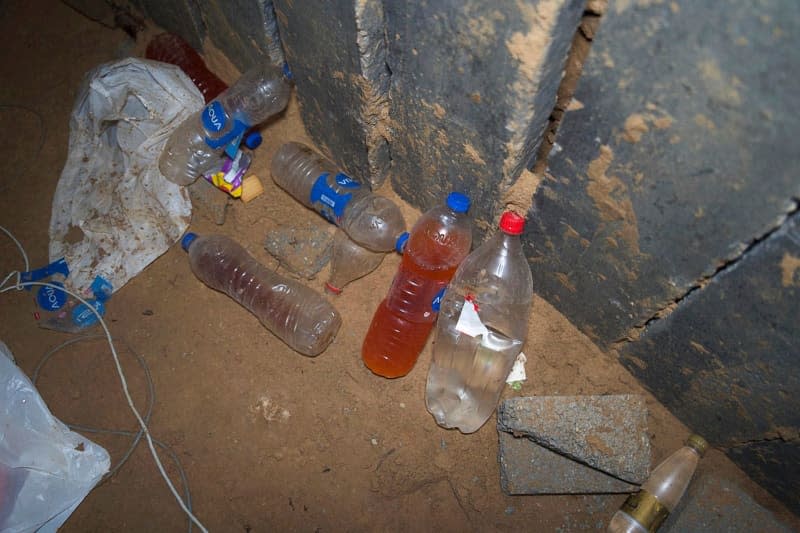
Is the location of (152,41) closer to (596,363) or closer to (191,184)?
(191,184)

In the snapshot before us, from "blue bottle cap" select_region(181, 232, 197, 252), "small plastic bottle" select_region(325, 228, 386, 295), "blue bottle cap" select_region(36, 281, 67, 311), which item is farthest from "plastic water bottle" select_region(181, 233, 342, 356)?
"blue bottle cap" select_region(36, 281, 67, 311)

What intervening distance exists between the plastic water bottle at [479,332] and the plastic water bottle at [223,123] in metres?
1.36

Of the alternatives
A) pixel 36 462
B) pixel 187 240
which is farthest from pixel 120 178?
pixel 36 462

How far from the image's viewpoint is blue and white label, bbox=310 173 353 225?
2531mm

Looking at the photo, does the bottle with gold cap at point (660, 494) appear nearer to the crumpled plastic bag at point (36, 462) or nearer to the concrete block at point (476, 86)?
the concrete block at point (476, 86)

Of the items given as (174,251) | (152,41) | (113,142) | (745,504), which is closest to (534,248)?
(745,504)

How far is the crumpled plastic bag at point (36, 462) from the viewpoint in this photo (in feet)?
6.81

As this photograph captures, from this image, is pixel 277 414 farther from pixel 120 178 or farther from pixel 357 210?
pixel 120 178

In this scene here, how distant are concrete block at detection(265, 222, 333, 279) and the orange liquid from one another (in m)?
0.40

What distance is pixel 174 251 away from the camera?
8.91 feet

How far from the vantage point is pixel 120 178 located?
9.21 feet

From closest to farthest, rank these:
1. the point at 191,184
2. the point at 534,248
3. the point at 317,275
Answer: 1. the point at 534,248
2. the point at 317,275
3. the point at 191,184

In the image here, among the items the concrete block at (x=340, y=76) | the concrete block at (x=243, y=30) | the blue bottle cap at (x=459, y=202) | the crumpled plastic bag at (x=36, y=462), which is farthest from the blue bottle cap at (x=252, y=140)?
the crumpled plastic bag at (x=36, y=462)

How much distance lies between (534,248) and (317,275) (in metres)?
1.05
